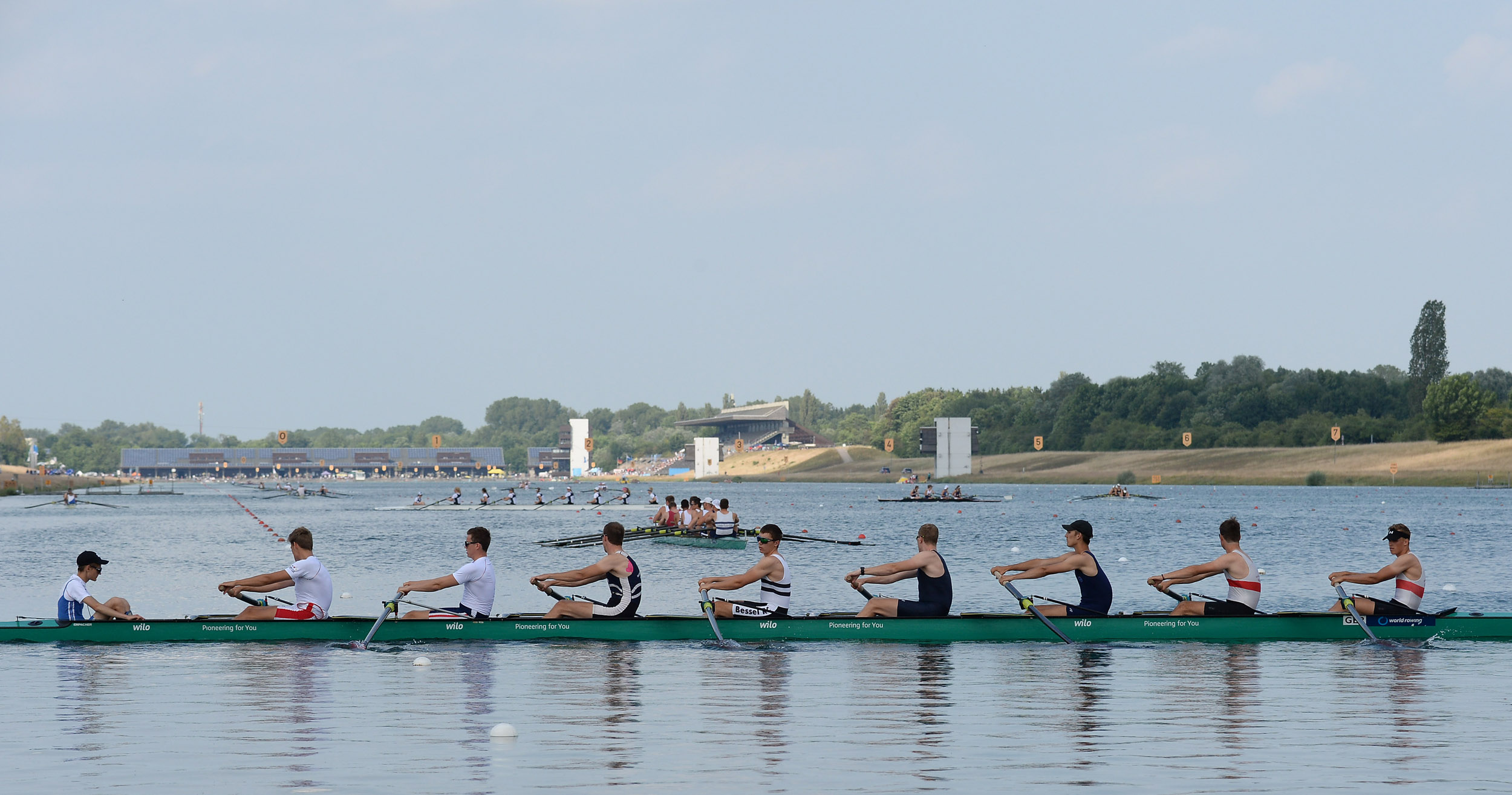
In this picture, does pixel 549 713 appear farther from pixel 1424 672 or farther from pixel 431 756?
pixel 1424 672

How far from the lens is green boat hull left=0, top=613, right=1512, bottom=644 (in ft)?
64.4

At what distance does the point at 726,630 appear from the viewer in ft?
65.0

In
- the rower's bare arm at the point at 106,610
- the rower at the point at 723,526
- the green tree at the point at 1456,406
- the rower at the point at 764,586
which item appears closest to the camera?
the rower at the point at 764,586

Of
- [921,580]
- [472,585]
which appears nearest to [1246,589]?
[921,580]

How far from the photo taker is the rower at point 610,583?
748 inches

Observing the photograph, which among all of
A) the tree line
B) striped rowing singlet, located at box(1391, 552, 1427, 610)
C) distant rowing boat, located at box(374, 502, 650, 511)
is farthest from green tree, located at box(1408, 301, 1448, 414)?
striped rowing singlet, located at box(1391, 552, 1427, 610)

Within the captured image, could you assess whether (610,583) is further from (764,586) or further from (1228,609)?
(1228,609)

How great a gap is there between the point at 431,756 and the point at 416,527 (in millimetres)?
56586

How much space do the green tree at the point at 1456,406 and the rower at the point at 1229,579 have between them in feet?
398

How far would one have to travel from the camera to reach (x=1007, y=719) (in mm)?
13648

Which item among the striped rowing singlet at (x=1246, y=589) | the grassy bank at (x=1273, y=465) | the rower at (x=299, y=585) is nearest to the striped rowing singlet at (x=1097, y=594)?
the striped rowing singlet at (x=1246, y=589)

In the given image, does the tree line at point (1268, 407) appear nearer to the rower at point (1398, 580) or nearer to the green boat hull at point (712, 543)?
the green boat hull at point (712, 543)

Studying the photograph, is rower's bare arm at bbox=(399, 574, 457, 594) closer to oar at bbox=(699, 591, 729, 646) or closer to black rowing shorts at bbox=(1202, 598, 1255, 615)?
oar at bbox=(699, 591, 729, 646)

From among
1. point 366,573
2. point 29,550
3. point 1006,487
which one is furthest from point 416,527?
point 1006,487
